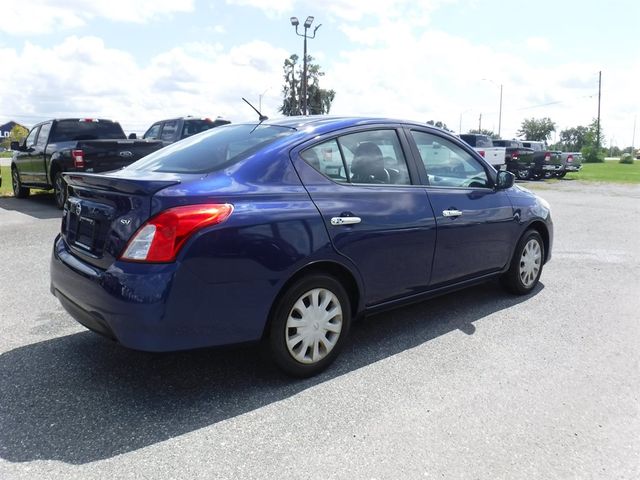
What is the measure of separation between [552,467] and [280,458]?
1.30m

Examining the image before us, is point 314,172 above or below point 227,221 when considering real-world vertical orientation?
above

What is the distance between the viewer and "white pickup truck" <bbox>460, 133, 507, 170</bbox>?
73.3 ft

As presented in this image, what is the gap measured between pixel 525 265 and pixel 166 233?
3679 mm

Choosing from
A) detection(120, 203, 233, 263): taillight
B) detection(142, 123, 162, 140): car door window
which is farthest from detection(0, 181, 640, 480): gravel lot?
detection(142, 123, 162, 140): car door window

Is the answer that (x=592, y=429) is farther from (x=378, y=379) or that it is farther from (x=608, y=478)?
(x=378, y=379)

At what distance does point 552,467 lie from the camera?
262cm

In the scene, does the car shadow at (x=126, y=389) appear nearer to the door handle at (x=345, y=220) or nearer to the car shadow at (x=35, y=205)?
the door handle at (x=345, y=220)

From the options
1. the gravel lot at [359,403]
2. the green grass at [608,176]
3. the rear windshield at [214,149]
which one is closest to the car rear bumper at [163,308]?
the gravel lot at [359,403]

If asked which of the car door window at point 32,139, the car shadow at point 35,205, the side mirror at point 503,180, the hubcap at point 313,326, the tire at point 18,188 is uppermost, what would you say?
the car door window at point 32,139

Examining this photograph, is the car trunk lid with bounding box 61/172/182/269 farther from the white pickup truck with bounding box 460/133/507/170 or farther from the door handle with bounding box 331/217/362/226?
the white pickup truck with bounding box 460/133/507/170

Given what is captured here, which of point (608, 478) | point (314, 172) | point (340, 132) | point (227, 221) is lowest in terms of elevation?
point (608, 478)

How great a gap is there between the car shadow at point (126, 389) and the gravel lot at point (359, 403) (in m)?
0.01

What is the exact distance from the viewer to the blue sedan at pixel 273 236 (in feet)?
9.57

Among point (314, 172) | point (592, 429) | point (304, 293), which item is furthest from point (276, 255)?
point (592, 429)
